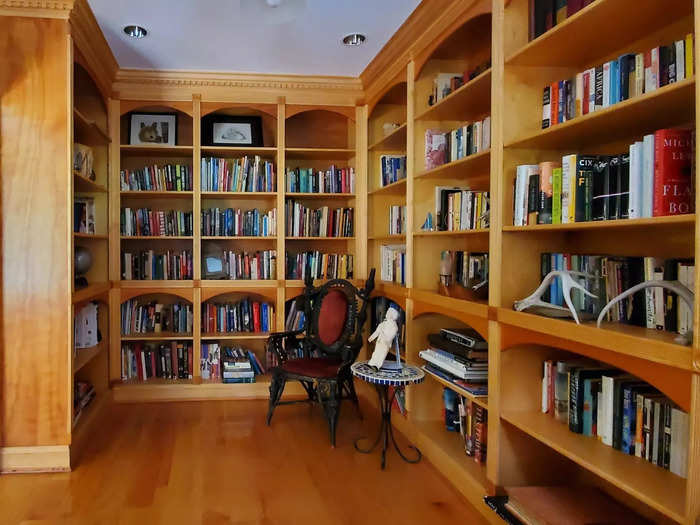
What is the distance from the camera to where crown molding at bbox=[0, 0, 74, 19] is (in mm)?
2875

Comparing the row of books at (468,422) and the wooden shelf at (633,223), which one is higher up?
the wooden shelf at (633,223)

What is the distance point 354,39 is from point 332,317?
191 cm

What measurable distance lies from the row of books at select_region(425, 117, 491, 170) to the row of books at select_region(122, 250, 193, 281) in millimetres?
2258

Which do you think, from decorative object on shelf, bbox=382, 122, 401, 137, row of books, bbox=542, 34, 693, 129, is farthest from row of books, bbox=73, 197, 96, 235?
row of books, bbox=542, 34, 693, 129

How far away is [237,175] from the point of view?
4.51m

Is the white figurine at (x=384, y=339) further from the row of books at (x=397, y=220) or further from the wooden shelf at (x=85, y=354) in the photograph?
the wooden shelf at (x=85, y=354)

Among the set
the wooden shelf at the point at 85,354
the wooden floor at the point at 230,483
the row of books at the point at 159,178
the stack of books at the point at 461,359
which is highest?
the row of books at the point at 159,178

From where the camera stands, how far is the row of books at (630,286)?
1742 mm

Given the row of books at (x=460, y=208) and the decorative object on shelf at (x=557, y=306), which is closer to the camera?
the decorative object on shelf at (x=557, y=306)

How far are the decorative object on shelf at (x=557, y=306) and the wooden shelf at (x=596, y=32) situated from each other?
0.90 m

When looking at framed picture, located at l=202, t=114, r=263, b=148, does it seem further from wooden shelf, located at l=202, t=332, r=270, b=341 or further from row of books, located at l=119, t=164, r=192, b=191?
wooden shelf, located at l=202, t=332, r=270, b=341

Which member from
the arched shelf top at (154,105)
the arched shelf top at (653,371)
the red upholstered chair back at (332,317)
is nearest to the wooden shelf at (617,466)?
the arched shelf top at (653,371)

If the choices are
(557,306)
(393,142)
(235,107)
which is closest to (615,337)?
(557,306)

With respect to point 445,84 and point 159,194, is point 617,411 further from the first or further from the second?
point 159,194
